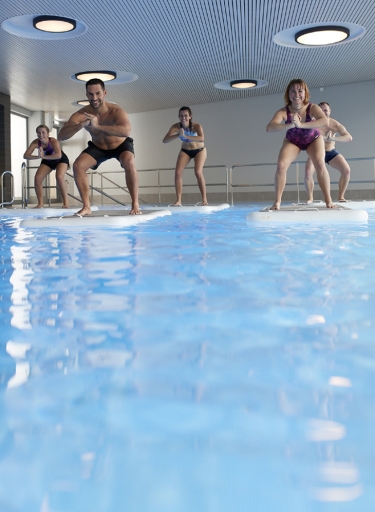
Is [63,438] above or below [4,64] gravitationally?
below

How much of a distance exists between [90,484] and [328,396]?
1.54 ft

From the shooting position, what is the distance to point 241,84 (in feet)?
49.6

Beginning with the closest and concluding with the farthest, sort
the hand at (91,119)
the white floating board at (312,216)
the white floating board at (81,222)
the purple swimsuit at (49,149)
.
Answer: the white floating board at (312,216) < the white floating board at (81,222) < the hand at (91,119) < the purple swimsuit at (49,149)

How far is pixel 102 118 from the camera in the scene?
5879mm

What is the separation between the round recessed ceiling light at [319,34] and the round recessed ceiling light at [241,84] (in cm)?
343

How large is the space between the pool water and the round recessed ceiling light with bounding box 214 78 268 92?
1341 cm

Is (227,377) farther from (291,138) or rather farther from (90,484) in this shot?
(291,138)

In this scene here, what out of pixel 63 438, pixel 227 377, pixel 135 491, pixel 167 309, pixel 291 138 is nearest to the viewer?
pixel 135 491

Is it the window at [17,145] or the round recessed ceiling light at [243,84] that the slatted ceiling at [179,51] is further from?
the window at [17,145]

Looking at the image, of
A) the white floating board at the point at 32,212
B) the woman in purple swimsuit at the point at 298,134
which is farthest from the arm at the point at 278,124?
the white floating board at the point at 32,212

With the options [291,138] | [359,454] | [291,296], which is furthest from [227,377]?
[291,138]

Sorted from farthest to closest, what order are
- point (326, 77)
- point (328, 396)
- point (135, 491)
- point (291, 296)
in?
point (326, 77)
point (291, 296)
point (328, 396)
point (135, 491)

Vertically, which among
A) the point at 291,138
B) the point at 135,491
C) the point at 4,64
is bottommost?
the point at 135,491

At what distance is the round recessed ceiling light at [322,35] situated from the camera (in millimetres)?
10383
